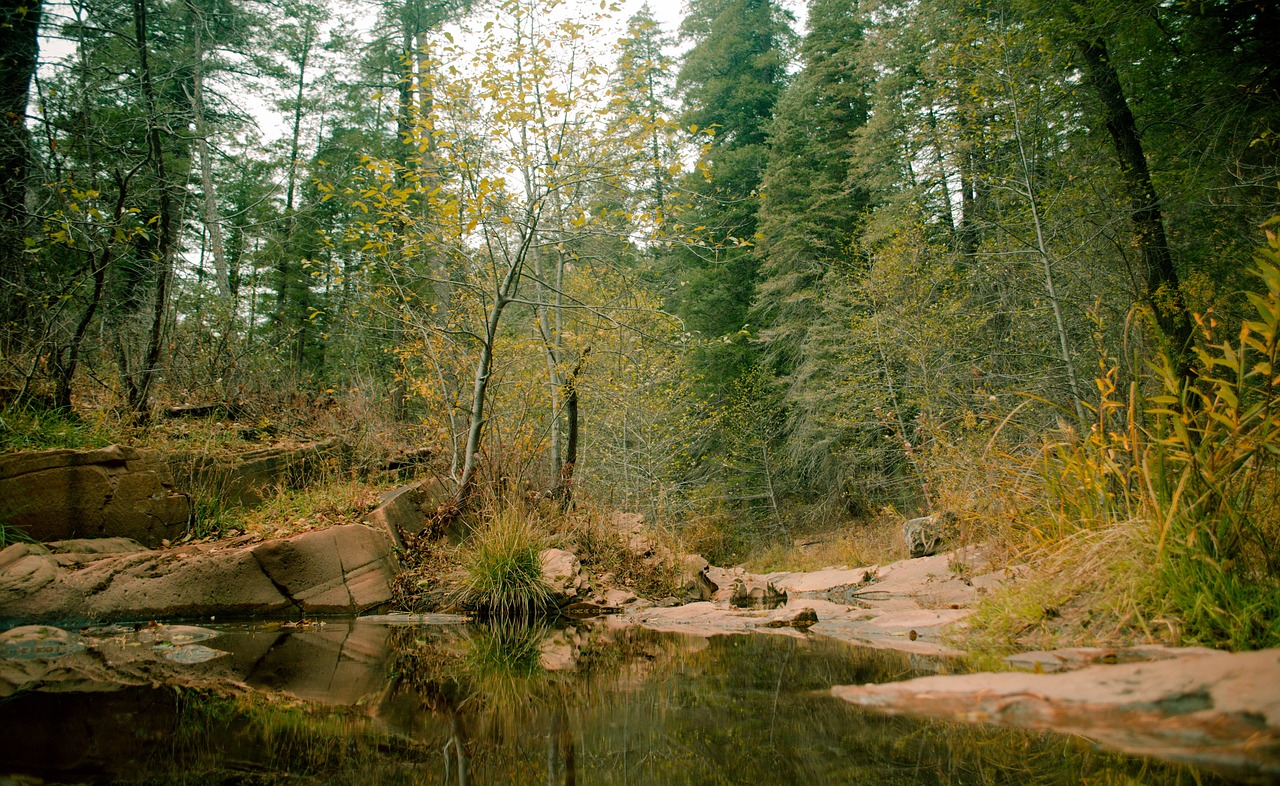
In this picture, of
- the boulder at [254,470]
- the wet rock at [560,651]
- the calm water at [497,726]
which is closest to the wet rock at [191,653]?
the calm water at [497,726]

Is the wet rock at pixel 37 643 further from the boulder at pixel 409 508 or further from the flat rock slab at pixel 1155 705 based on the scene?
the flat rock slab at pixel 1155 705

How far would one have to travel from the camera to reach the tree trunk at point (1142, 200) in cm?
858

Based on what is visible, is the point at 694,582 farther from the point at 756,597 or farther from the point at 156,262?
the point at 156,262

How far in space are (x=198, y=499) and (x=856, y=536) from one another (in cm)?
1376

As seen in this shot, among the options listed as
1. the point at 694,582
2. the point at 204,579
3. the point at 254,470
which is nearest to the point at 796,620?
the point at 694,582

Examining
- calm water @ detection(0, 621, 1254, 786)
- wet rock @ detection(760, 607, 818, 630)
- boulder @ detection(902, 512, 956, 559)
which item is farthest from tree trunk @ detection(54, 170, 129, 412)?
boulder @ detection(902, 512, 956, 559)

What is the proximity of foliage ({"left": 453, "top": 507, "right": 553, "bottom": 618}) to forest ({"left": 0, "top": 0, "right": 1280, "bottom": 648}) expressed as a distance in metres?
0.65

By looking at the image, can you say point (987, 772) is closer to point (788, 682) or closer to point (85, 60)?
point (788, 682)

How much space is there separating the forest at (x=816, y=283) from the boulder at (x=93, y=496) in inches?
27.9

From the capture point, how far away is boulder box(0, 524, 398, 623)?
5.12m

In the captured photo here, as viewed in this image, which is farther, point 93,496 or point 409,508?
point 409,508

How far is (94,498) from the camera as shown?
607 centimetres

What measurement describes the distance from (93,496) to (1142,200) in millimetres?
13573

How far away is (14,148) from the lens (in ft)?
24.1
